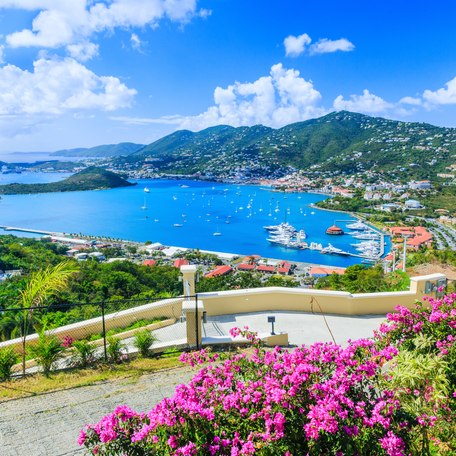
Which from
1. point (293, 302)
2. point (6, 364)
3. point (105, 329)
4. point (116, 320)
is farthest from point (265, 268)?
point (6, 364)

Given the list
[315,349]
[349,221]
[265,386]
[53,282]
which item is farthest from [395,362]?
[349,221]

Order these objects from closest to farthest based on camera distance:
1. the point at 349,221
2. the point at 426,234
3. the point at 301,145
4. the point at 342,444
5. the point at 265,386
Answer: the point at 342,444 < the point at 265,386 < the point at 426,234 < the point at 349,221 < the point at 301,145

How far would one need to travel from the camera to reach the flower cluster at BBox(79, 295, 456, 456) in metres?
1.96

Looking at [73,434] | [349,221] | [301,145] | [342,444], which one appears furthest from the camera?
[301,145]

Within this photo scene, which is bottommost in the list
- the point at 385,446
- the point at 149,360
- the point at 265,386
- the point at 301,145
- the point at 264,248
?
the point at 264,248

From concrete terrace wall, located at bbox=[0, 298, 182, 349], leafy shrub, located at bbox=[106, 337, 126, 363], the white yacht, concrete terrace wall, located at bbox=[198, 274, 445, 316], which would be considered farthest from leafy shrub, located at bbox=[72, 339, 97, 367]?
the white yacht

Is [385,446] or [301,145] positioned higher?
[301,145]

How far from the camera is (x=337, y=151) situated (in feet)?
464

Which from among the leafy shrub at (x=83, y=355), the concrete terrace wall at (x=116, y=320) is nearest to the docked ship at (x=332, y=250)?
the concrete terrace wall at (x=116, y=320)

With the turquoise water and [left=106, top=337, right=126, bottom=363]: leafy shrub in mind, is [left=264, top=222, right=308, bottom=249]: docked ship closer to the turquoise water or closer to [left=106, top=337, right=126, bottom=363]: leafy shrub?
the turquoise water

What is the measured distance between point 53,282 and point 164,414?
3173 mm

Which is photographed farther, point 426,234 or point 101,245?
point 101,245

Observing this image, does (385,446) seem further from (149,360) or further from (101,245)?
(101,245)

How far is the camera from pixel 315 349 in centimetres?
260
